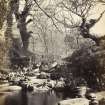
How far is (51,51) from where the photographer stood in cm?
185

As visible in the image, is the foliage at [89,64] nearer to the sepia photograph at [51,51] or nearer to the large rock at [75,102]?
the sepia photograph at [51,51]

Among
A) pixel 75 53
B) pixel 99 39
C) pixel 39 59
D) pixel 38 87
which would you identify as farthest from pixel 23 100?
pixel 99 39

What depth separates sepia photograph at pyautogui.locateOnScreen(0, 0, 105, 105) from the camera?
1.82 meters

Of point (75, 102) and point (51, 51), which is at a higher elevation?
point (51, 51)

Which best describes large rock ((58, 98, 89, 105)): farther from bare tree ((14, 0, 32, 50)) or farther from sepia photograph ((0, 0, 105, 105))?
bare tree ((14, 0, 32, 50))

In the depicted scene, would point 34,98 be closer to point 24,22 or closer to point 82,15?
point 24,22

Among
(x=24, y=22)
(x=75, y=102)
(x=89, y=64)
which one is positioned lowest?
(x=75, y=102)

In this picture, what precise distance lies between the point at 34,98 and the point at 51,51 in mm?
317

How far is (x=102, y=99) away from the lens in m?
1.84

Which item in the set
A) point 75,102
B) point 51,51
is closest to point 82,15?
point 51,51

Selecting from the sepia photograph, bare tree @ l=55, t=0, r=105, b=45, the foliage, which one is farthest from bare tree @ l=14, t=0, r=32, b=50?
the foliage

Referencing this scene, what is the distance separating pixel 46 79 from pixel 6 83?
255 millimetres

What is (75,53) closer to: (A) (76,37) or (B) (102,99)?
(A) (76,37)

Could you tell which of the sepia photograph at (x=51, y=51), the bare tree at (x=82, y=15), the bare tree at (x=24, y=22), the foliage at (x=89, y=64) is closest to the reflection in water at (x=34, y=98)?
the sepia photograph at (x=51, y=51)
